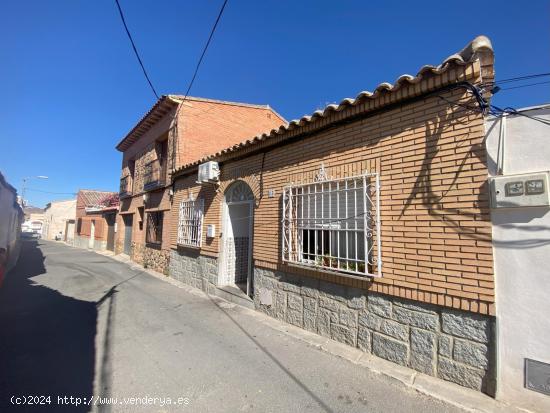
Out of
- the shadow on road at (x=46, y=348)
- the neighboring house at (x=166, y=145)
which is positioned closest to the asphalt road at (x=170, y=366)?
the shadow on road at (x=46, y=348)

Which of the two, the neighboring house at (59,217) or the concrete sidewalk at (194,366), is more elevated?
the neighboring house at (59,217)

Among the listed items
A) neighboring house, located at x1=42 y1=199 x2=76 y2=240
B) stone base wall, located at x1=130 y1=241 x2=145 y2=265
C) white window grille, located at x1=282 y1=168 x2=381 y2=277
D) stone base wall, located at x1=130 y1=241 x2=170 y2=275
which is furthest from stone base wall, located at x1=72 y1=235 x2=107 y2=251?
white window grille, located at x1=282 y1=168 x2=381 y2=277

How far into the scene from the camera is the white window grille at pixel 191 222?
8.05m

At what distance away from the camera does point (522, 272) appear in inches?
104

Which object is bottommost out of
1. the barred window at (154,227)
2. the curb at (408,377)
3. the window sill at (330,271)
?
the curb at (408,377)

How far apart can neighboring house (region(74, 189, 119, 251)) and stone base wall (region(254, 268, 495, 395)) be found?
1623 cm

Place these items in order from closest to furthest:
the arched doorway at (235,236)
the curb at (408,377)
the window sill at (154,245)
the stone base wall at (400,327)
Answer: the curb at (408,377) < the stone base wall at (400,327) < the arched doorway at (235,236) < the window sill at (154,245)

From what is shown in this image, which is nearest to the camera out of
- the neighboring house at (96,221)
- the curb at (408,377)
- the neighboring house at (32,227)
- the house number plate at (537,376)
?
the house number plate at (537,376)

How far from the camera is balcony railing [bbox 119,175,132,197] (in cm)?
1487

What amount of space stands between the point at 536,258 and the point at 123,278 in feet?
34.4

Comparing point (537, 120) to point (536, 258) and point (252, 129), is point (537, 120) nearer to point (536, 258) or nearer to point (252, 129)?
point (536, 258)

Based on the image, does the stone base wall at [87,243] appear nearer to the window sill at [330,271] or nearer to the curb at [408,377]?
the curb at [408,377]

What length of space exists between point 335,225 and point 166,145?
1058cm

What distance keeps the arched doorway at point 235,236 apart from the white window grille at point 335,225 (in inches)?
88.7
